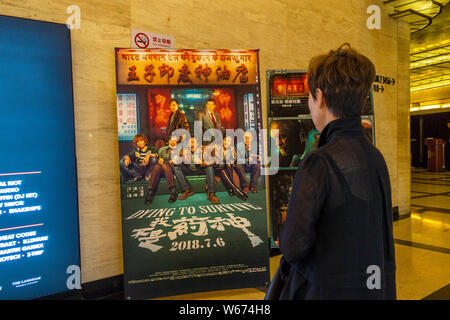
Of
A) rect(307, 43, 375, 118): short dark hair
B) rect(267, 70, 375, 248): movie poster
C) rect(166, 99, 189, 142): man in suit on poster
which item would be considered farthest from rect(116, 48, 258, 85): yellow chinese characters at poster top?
rect(307, 43, 375, 118): short dark hair

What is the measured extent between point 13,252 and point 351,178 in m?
2.20

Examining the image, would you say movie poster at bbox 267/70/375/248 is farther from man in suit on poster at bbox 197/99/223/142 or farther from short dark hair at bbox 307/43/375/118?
short dark hair at bbox 307/43/375/118

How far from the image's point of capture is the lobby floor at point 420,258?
2.61 meters

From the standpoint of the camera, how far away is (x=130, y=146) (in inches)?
92.7

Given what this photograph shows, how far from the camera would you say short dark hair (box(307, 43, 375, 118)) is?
959 mm

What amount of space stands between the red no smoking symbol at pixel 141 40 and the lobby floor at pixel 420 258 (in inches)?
87.0

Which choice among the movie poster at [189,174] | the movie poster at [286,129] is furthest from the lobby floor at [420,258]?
the movie poster at [286,129]

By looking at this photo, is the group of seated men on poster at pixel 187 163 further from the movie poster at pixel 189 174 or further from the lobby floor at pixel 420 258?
the lobby floor at pixel 420 258

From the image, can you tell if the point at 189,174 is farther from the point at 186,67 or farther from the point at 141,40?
the point at 141,40

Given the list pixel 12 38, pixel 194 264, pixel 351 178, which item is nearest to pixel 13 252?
pixel 194 264

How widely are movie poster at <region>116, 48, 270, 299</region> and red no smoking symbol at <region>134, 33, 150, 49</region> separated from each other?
1.47 feet
